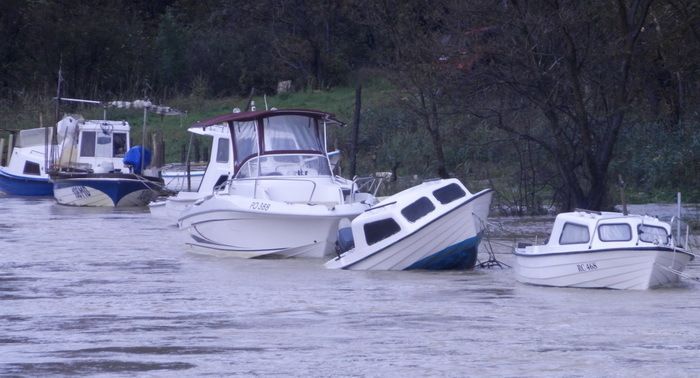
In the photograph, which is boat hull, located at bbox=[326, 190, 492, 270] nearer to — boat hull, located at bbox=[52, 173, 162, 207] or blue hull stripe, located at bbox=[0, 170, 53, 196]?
boat hull, located at bbox=[52, 173, 162, 207]

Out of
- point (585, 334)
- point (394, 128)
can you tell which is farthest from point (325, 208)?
point (394, 128)

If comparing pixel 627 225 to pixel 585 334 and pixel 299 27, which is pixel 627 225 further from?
pixel 299 27

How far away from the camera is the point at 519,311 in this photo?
A: 16688 mm

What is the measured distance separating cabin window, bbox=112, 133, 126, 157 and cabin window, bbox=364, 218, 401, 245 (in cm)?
2052

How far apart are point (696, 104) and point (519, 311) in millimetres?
18585

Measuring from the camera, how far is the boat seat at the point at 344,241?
2159cm

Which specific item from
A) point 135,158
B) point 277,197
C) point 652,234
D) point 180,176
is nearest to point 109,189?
point 135,158

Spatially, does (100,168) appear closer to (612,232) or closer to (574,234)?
(574,234)

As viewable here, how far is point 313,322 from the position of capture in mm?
15750

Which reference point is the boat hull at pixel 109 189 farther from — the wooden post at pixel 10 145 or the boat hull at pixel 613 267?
the boat hull at pixel 613 267

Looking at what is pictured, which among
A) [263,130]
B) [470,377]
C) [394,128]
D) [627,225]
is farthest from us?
[394,128]

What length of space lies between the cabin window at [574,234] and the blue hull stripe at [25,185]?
26255mm

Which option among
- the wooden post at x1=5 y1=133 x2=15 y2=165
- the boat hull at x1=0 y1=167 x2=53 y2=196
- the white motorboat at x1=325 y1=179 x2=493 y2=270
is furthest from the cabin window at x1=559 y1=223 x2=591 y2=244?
the wooden post at x1=5 y1=133 x2=15 y2=165

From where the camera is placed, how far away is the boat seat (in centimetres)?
2159
